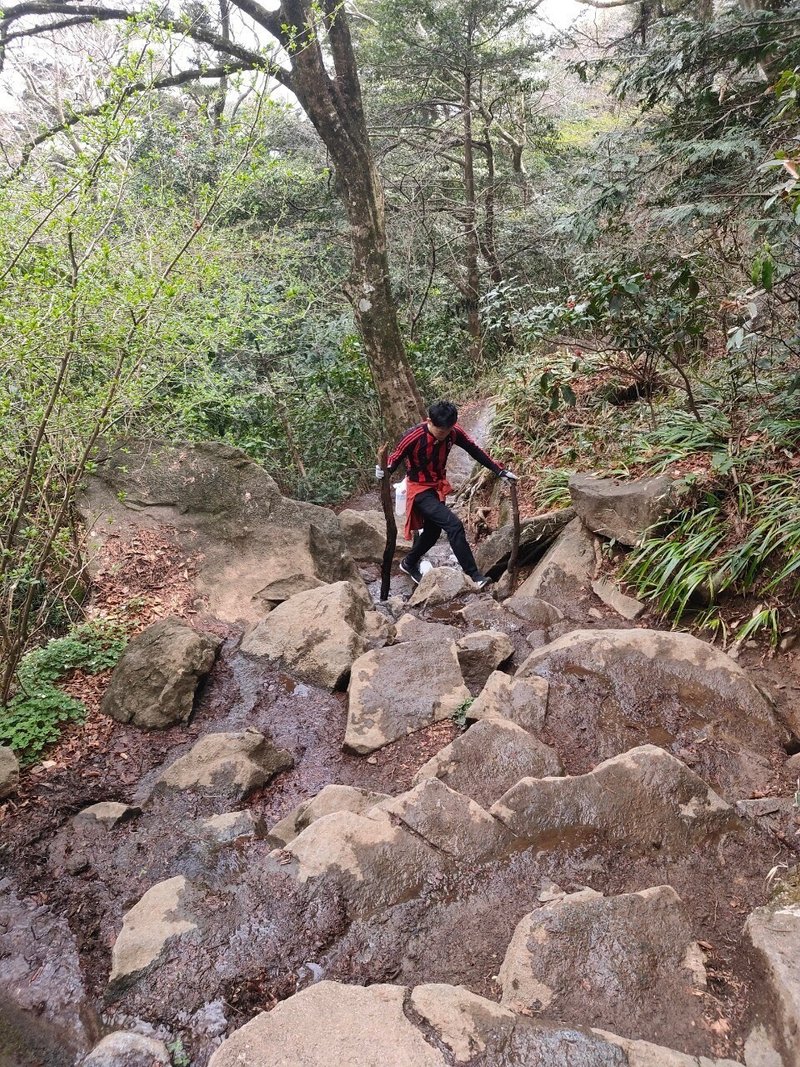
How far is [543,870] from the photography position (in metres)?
2.62

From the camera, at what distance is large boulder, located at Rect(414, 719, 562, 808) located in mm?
3205

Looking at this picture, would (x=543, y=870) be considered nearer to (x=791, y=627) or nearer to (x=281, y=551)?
(x=791, y=627)

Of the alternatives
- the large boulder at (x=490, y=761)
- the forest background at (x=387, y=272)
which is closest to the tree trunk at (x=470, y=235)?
the forest background at (x=387, y=272)

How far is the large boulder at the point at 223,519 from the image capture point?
6230mm

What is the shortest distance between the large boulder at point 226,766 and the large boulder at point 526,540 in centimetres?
333

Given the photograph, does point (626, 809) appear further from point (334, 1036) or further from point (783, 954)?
point (334, 1036)

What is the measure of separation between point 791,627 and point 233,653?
13.2ft

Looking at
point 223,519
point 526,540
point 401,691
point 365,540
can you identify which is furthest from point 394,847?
point 365,540

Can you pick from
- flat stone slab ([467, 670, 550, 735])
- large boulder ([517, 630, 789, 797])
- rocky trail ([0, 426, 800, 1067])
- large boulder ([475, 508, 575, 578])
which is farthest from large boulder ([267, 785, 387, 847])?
large boulder ([475, 508, 575, 578])

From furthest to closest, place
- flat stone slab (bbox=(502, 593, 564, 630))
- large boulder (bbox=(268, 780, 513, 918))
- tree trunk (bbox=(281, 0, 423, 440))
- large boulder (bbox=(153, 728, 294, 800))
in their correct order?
tree trunk (bbox=(281, 0, 423, 440)) < flat stone slab (bbox=(502, 593, 564, 630)) < large boulder (bbox=(153, 728, 294, 800)) < large boulder (bbox=(268, 780, 513, 918))

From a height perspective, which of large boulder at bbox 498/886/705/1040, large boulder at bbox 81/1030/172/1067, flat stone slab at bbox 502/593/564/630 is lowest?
large boulder at bbox 81/1030/172/1067

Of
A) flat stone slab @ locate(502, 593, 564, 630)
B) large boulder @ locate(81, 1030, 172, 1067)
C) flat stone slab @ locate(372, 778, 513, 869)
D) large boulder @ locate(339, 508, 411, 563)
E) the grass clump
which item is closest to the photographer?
large boulder @ locate(81, 1030, 172, 1067)

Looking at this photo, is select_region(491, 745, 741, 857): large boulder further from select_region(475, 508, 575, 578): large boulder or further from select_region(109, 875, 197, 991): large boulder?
select_region(475, 508, 575, 578): large boulder

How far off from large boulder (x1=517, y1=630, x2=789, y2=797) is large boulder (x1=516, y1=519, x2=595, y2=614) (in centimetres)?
139
